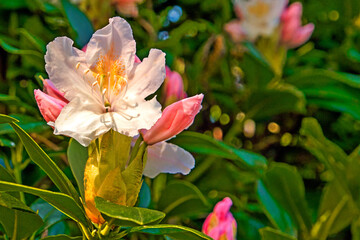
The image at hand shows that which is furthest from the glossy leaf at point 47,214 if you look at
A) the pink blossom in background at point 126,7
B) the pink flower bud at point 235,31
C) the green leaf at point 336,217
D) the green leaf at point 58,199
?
the pink flower bud at point 235,31

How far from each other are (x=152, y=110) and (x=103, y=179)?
0.10 metres

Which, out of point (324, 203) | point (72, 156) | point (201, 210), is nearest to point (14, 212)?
point (72, 156)

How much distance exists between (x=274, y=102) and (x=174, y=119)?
88 cm

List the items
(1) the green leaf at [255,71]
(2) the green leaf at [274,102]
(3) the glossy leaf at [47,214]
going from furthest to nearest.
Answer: (1) the green leaf at [255,71] → (2) the green leaf at [274,102] → (3) the glossy leaf at [47,214]

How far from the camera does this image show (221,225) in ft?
2.93

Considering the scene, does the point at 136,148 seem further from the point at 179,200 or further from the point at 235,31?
the point at 235,31

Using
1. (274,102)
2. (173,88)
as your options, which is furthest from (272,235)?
(274,102)

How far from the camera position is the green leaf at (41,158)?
1.99 ft

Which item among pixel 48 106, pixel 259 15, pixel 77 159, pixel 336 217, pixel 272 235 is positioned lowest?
pixel 336 217

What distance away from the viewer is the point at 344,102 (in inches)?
60.4

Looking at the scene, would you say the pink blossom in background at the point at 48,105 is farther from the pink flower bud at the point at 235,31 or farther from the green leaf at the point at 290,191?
the pink flower bud at the point at 235,31

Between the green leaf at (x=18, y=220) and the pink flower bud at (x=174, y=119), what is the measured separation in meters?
0.17

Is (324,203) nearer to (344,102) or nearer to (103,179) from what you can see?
(344,102)

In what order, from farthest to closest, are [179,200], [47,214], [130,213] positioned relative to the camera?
[179,200], [47,214], [130,213]
